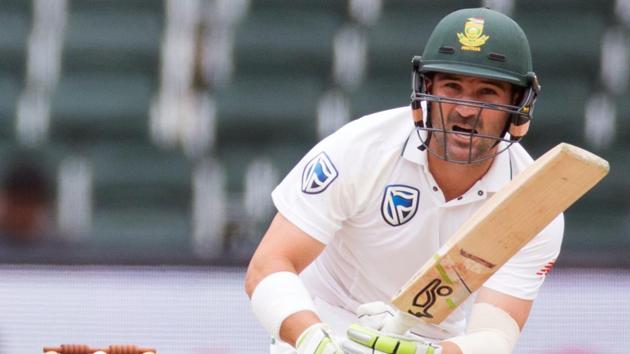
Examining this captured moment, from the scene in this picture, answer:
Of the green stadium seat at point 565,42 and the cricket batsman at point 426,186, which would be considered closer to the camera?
the cricket batsman at point 426,186

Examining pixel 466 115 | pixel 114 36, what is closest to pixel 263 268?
pixel 466 115

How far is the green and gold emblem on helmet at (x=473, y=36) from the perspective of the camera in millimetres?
3379

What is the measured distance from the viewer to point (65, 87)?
7.01 m

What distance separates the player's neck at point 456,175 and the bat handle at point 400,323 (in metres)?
0.57

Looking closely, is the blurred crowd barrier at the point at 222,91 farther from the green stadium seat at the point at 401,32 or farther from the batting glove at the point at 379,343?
the batting glove at the point at 379,343

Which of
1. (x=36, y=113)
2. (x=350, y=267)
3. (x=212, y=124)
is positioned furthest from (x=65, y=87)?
(x=350, y=267)

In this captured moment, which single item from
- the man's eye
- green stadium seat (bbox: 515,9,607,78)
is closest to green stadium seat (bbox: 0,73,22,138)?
green stadium seat (bbox: 515,9,607,78)

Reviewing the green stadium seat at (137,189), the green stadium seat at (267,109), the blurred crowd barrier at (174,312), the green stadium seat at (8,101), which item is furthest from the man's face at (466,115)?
the green stadium seat at (8,101)

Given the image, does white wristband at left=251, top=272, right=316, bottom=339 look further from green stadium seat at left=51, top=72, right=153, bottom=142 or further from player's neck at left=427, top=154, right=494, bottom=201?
green stadium seat at left=51, top=72, right=153, bottom=142

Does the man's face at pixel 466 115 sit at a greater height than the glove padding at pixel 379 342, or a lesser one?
greater

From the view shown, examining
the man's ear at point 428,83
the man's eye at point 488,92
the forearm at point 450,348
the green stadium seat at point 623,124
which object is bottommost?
the green stadium seat at point 623,124

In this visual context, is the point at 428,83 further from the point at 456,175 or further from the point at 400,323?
the point at 400,323

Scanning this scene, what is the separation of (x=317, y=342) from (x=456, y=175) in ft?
2.24

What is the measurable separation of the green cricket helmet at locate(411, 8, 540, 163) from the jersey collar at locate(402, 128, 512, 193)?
96mm
